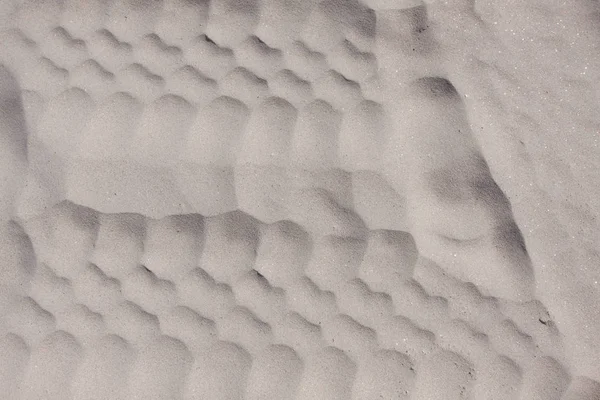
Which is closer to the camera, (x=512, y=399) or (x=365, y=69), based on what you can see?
(x=512, y=399)

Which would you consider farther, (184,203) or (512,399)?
(184,203)

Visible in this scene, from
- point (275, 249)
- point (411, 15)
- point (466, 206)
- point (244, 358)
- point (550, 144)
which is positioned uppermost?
point (411, 15)

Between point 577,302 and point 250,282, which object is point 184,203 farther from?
point 577,302

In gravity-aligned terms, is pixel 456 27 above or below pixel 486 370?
above

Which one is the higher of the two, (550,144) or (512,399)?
(550,144)

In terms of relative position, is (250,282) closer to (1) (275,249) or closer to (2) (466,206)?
(1) (275,249)

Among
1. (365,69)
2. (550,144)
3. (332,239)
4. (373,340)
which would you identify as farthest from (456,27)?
(373,340)

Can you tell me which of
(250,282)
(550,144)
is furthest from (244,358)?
(550,144)
